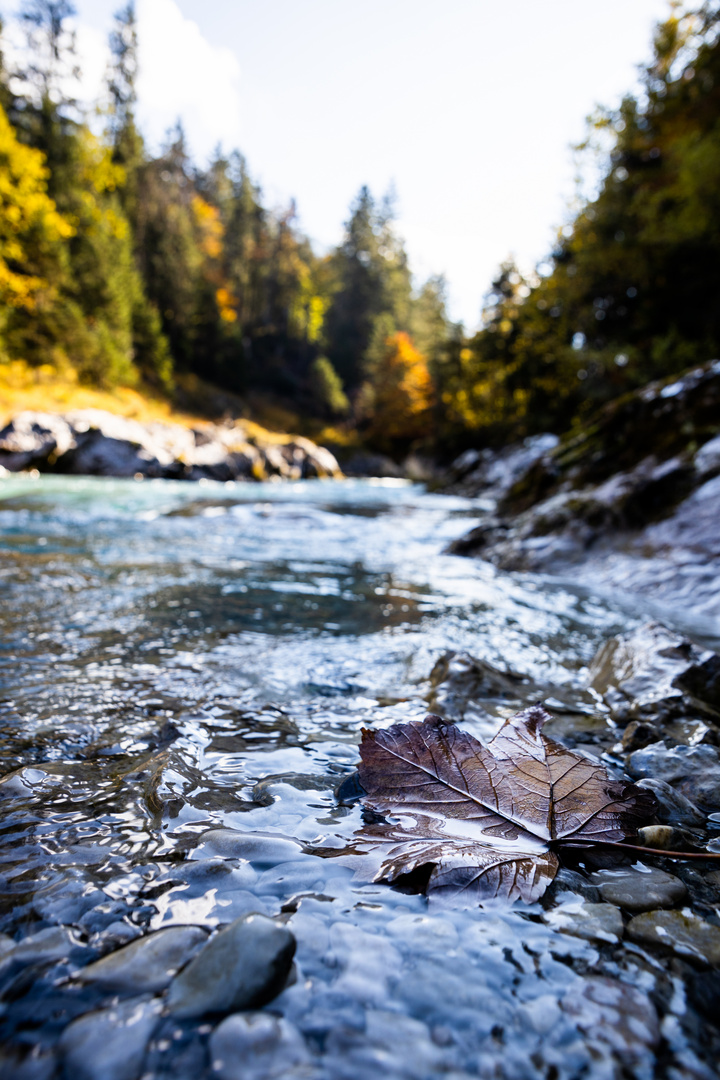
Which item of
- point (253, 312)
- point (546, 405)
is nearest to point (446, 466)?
point (546, 405)

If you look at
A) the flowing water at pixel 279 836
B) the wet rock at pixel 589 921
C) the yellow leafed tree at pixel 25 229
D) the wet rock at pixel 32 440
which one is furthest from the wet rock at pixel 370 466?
the wet rock at pixel 589 921

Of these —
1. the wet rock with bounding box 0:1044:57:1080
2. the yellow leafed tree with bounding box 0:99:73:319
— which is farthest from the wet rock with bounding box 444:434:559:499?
the yellow leafed tree with bounding box 0:99:73:319

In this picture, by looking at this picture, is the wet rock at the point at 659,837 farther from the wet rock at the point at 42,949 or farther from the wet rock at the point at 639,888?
the wet rock at the point at 42,949

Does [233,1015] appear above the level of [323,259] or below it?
below

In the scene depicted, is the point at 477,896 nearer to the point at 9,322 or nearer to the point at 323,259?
the point at 9,322

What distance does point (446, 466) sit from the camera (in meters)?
34.3

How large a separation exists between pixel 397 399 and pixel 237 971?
42823mm

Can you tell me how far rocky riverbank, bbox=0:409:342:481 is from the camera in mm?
19438

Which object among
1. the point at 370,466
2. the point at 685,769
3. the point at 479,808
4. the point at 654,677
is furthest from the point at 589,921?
the point at 370,466

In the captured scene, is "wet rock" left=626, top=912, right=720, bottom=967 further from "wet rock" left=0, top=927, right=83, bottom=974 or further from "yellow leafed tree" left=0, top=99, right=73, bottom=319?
"yellow leafed tree" left=0, top=99, right=73, bottom=319

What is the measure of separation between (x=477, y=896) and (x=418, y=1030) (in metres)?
0.30

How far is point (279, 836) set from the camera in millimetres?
1298

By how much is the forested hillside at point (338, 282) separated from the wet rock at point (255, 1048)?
14.8 metres

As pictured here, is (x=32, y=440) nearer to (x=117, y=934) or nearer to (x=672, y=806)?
(x=117, y=934)
